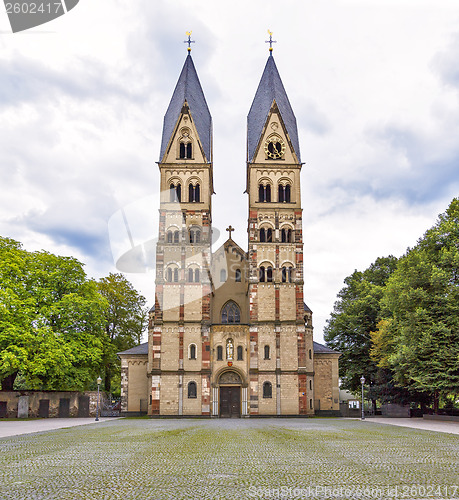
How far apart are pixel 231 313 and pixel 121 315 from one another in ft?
46.8

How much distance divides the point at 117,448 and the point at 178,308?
3276cm

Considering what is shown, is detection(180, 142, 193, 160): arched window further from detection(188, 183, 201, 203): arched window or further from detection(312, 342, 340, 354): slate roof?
detection(312, 342, 340, 354): slate roof

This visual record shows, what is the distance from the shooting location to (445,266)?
33.6 meters

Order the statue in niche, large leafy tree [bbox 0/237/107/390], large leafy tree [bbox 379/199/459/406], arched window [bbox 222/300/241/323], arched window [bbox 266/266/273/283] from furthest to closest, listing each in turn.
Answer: arched window [bbox 222/300/241/323], arched window [bbox 266/266/273/283], the statue in niche, large leafy tree [bbox 0/237/107/390], large leafy tree [bbox 379/199/459/406]

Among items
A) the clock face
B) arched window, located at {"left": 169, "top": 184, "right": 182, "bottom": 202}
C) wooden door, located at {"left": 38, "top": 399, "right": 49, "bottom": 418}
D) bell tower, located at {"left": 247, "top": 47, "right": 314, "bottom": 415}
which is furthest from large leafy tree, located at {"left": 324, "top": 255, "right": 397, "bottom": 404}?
wooden door, located at {"left": 38, "top": 399, "right": 49, "bottom": 418}

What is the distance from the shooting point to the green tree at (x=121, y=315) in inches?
2244

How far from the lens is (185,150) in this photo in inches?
2063

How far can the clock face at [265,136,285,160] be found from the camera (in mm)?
52156

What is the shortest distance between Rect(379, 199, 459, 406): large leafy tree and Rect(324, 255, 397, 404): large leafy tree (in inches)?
640

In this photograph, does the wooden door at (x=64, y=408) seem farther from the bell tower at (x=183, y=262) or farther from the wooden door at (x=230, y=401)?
the wooden door at (x=230, y=401)

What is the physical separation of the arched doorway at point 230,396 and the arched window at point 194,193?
53.2 ft

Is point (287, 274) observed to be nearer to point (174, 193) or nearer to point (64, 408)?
point (174, 193)

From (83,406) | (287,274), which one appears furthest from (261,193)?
(83,406)

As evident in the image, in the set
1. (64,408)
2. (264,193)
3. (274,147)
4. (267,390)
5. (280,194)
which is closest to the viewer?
(64,408)
